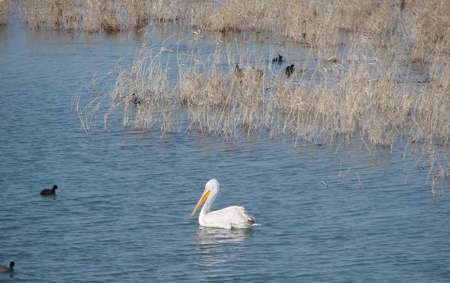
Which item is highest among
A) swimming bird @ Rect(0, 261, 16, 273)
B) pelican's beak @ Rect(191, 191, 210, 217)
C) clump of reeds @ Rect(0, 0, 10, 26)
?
clump of reeds @ Rect(0, 0, 10, 26)

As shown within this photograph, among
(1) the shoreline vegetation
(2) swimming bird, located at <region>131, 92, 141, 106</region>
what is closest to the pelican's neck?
(1) the shoreline vegetation

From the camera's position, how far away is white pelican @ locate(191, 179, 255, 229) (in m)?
11.7

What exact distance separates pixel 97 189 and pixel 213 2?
550 inches

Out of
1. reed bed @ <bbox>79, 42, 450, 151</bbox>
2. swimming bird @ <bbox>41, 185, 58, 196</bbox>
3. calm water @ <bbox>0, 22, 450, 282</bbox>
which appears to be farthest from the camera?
reed bed @ <bbox>79, 42, 450, 151</bbox>

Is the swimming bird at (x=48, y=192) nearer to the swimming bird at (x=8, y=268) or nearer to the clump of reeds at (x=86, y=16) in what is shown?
the swimming bird at (x=8, y=268)

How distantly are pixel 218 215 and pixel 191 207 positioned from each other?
2.63 ft

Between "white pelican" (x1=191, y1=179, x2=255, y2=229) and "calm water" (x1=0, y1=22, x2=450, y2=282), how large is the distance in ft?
0.39

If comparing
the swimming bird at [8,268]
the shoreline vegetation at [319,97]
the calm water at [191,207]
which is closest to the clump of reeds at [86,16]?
the shoreline vegetation at [319,97]

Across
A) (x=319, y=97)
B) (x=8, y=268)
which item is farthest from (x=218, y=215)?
(x=319, y=97)

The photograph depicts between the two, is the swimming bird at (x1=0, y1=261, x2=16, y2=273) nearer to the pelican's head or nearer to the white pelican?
the white pelican

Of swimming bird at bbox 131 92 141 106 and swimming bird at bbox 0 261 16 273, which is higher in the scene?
swimming bird at bbox 131 92 141 106

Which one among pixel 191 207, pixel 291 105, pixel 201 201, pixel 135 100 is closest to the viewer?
pixel 201 201

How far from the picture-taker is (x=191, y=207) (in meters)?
12.8

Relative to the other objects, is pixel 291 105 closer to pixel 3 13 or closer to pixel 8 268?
pixel 8 268
